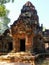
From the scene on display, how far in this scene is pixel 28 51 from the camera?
15172 mm

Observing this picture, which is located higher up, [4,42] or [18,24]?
[18,24]

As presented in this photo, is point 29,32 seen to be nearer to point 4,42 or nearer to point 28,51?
point 28,51

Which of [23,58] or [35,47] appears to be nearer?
[23,58]

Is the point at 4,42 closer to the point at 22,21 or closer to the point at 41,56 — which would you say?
the point at 22,21

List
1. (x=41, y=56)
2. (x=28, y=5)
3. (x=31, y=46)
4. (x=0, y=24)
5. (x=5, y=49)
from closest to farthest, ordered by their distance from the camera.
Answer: (x=41, y=56) → (x=31, y=46) → (x=5, y=49) → (x=28, y=5) → (x=0, y=24)

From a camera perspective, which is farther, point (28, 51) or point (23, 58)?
point (28, 51)

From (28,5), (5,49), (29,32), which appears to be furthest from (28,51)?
(28,5)

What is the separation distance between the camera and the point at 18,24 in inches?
642

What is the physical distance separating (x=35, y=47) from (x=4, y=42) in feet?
17.3

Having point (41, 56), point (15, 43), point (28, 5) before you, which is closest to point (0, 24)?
point (28, 5)

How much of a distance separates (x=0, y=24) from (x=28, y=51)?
24.6m

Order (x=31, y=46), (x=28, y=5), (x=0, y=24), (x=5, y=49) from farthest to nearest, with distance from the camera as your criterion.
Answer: (x=0, y=24) < (x=28, y=5) < (x=5, y=49) < (x=31, y=46)

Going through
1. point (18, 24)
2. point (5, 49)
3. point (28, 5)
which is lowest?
point (5, 49)


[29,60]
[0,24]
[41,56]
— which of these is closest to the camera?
[29,60]
